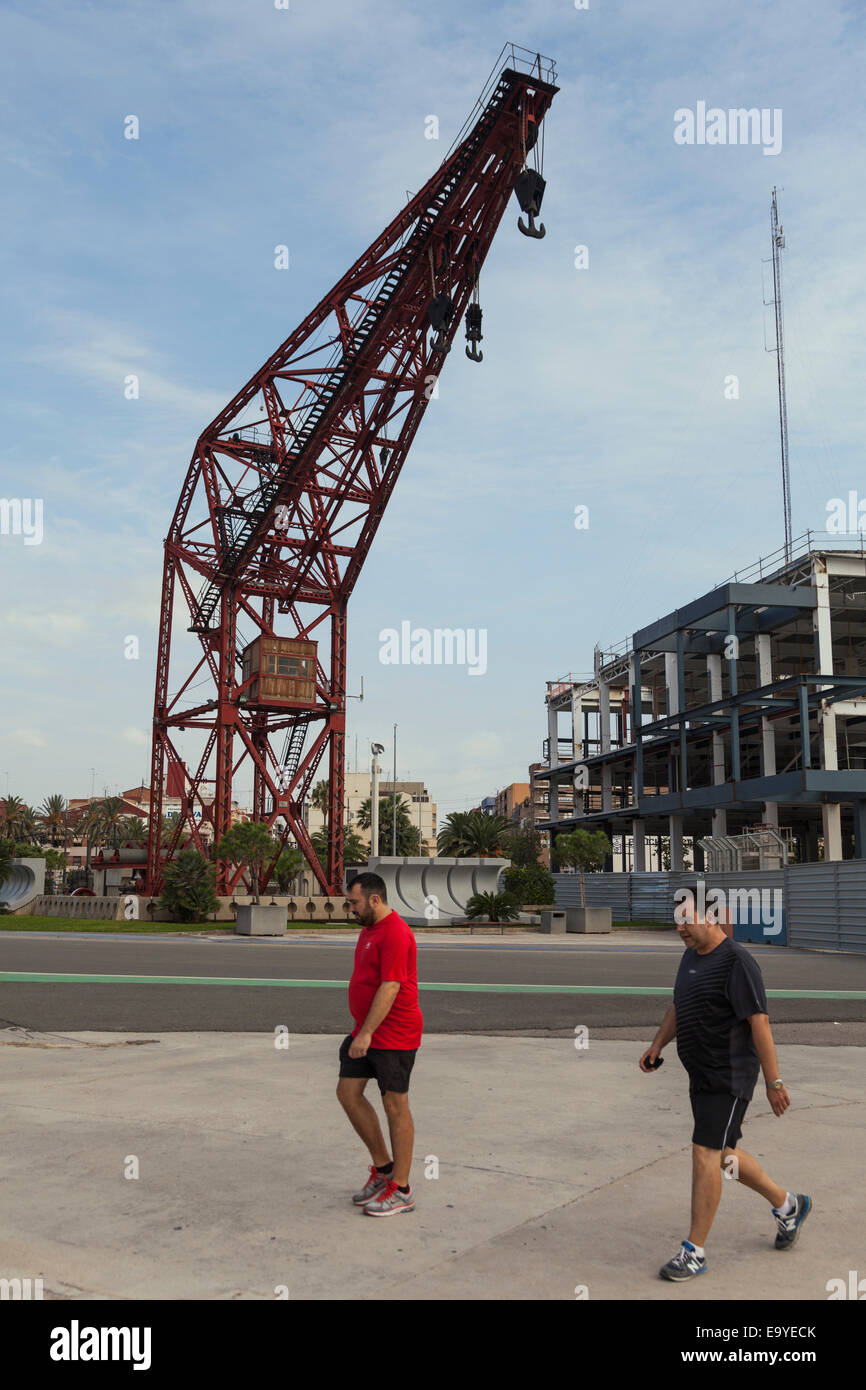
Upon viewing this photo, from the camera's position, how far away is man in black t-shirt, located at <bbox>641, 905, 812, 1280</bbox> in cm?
456

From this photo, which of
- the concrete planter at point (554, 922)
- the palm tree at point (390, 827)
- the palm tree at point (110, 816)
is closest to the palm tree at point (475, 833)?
the palm tree at point (390, 827)

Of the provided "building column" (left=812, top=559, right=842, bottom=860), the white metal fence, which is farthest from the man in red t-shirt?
"building column" (left=812, top=559, right=842, bottom=860)

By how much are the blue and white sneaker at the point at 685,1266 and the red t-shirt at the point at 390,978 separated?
4.99 ft

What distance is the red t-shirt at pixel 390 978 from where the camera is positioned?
546 centimetres

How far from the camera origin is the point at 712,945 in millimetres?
4949

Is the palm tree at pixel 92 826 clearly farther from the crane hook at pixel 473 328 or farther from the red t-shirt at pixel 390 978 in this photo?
the red t-shirt at pixel 390 978

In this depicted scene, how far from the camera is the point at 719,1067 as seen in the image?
4.71 metres

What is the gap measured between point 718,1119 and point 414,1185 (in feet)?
6.51

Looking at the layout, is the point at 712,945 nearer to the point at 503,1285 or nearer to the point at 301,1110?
the point at 503,1285

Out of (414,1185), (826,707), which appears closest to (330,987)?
(414,1185)

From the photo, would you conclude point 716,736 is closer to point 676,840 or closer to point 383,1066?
point 676,840

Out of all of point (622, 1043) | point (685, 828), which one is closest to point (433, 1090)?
point (622, 1043)

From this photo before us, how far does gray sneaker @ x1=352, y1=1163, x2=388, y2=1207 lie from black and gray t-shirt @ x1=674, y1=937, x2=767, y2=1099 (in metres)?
1.70

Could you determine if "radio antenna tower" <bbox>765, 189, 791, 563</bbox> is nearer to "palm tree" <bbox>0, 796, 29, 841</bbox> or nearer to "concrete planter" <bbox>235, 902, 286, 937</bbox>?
"concrete planter" <bbox>235, 902, 286, 937</bbox>
